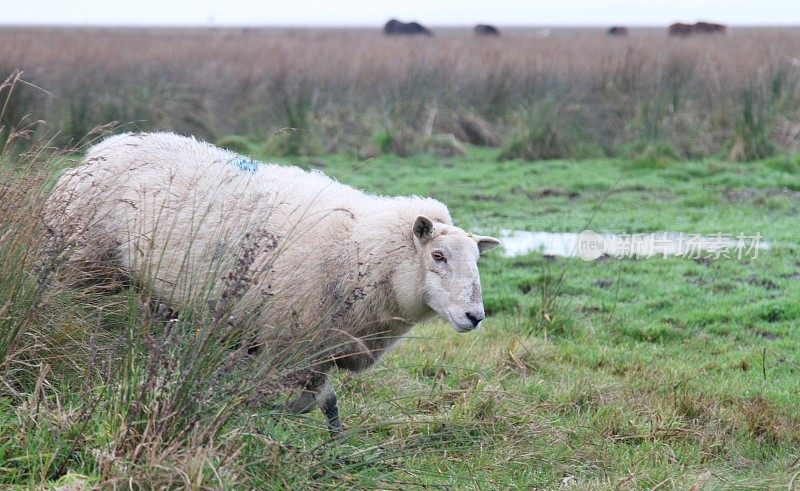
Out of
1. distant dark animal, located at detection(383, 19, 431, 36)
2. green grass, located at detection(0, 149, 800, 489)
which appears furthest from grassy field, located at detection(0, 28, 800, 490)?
distant dark animal, located at detection(383, 19, 431, 36)

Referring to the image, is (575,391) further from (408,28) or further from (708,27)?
(408,28)

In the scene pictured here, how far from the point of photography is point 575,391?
556cm

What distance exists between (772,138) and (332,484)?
12269mm

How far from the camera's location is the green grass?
3.69 metres

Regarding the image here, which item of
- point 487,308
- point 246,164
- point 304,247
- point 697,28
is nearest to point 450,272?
point 304,247

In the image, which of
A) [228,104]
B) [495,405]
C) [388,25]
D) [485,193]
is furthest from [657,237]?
[388,25]

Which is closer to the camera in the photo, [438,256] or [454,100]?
[438,256]

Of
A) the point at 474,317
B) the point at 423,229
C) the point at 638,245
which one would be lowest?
the point at 638,245

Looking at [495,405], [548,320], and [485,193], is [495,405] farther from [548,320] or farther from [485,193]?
[485,193]

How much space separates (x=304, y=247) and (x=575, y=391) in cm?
181

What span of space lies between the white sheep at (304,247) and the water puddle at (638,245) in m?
4.05

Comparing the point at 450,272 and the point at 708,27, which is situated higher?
the point at 450,272

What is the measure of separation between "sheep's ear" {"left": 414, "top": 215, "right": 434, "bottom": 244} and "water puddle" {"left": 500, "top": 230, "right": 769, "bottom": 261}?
4156 mm

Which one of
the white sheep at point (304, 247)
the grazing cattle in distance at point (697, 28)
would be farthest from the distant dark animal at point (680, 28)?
the white sheep at point (304, 247)
